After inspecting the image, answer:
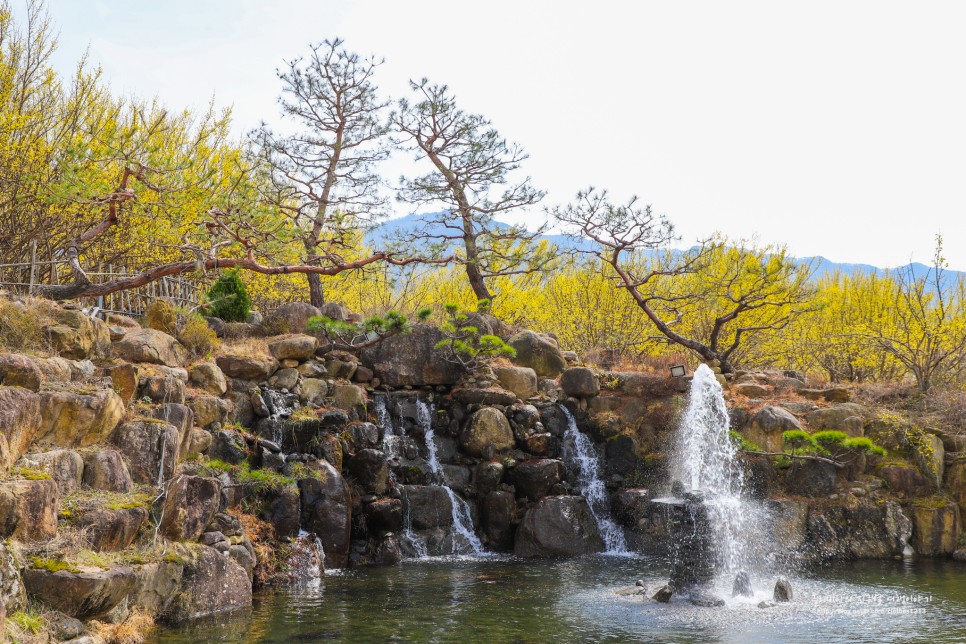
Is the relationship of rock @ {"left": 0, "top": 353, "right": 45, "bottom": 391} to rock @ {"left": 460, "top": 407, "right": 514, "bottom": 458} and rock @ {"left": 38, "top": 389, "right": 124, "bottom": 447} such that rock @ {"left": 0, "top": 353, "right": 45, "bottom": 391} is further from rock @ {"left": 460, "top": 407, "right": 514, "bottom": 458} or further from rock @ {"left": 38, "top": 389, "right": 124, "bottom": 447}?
rock @ {"left": 460, "top": 407, "right": 514, "bottom": 458}

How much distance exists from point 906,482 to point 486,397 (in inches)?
340

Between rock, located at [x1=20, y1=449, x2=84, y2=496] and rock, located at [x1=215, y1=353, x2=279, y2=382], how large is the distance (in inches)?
217

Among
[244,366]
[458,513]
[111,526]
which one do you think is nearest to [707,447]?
[458,513]

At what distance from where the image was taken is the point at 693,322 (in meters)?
24.4

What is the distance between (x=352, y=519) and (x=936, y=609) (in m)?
9.20

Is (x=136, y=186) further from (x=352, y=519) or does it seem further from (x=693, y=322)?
(x=693, y=322)

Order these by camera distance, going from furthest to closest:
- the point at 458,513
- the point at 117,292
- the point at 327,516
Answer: the point at 117,292 < the point at 458,513 < the point at 327,516

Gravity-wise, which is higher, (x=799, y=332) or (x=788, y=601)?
(x=799, y=332)

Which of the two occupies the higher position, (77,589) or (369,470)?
(369,470)

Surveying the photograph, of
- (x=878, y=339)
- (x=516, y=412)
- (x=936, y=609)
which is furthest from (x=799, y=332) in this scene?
(x=936, y=609)

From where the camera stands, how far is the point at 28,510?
799 cm

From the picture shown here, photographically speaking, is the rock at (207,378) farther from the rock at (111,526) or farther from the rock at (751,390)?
the rock at (751,390)

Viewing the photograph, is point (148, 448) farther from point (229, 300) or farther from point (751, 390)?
point (751, 390)

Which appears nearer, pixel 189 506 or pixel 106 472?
pixel 106 472
